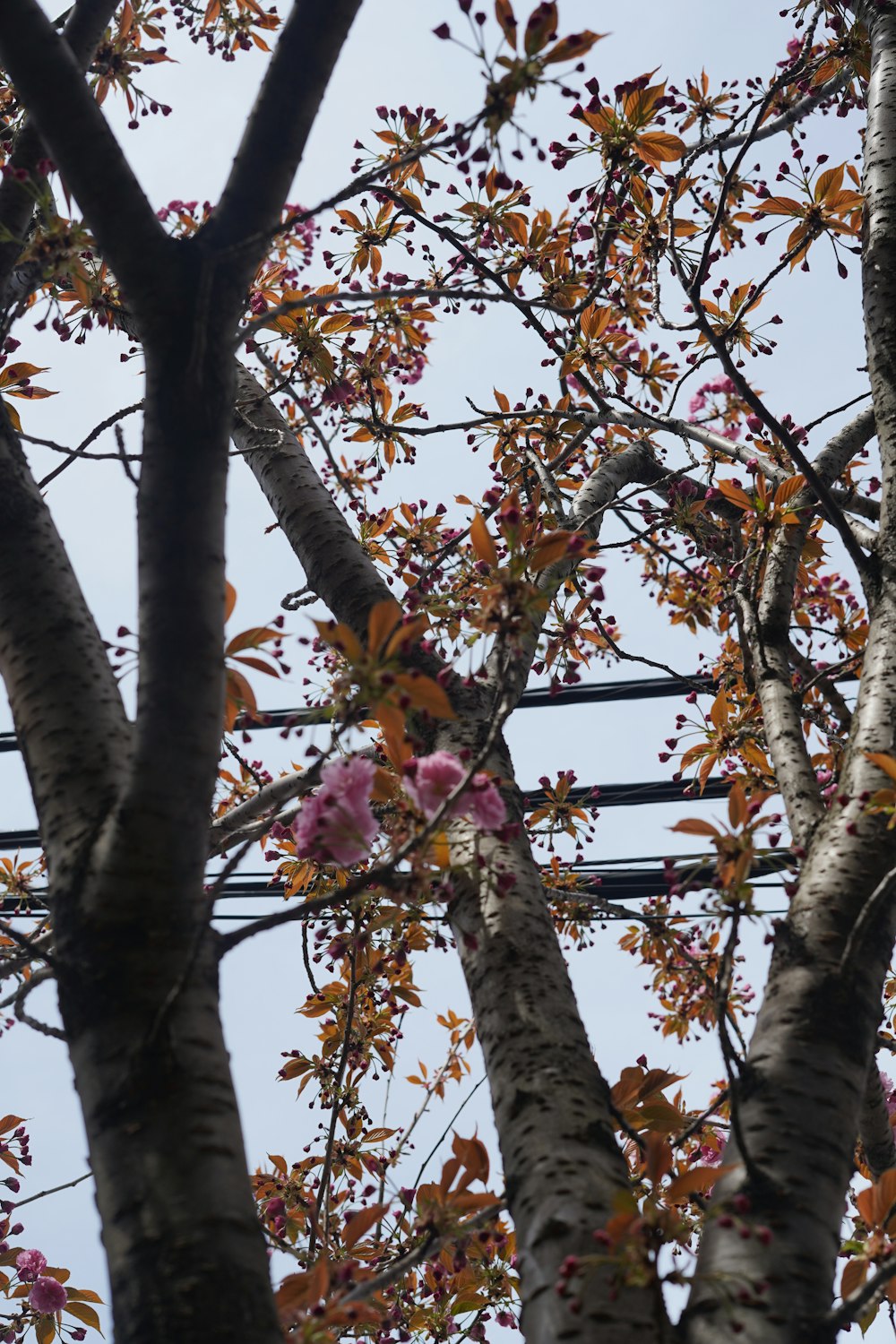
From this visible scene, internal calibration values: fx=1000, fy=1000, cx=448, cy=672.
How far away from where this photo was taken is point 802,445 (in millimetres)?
2729

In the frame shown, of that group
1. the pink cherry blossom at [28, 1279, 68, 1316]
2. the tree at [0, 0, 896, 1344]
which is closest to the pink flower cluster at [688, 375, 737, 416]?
the tree at [0, 0, 896, 1344]


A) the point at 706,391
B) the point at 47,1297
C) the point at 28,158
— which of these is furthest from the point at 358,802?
the point at 706,391

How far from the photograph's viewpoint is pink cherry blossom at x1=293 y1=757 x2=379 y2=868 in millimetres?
1262

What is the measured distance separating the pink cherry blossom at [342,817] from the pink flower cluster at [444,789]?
0.06m

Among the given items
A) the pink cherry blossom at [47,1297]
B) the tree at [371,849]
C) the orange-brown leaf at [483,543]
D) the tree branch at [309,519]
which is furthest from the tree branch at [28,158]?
the pink cherry blossom at [47,1297]

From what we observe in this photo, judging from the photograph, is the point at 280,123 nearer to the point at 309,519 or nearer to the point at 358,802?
the point at 358,802

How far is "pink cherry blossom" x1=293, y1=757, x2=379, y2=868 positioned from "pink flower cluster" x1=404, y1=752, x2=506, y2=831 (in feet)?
0.20

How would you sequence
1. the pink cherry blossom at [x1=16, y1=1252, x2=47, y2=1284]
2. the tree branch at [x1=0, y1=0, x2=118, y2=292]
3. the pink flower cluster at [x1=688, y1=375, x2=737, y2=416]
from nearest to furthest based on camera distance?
the tree branch at [x1=0, y1=0, x2=118, y2=292]
the pink cherry blossom at [x1=16, y1=1252, x2=47, y2=1284]
the pink flower cluster at [x1=688, y1=375, x2=737, y2=416]

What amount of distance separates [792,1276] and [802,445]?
7.12 ft

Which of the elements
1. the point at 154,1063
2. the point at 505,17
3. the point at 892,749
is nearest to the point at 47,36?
the point at 505,17

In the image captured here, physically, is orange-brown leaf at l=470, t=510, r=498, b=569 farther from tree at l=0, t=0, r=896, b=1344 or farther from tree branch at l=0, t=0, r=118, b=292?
tree branch at l=0, t=0, r=118, b=292

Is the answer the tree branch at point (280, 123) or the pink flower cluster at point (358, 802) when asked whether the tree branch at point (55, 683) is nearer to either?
the pink flower cluster at point (358, 802)

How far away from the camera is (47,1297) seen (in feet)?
9.48

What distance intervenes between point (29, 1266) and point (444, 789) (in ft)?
8.77
